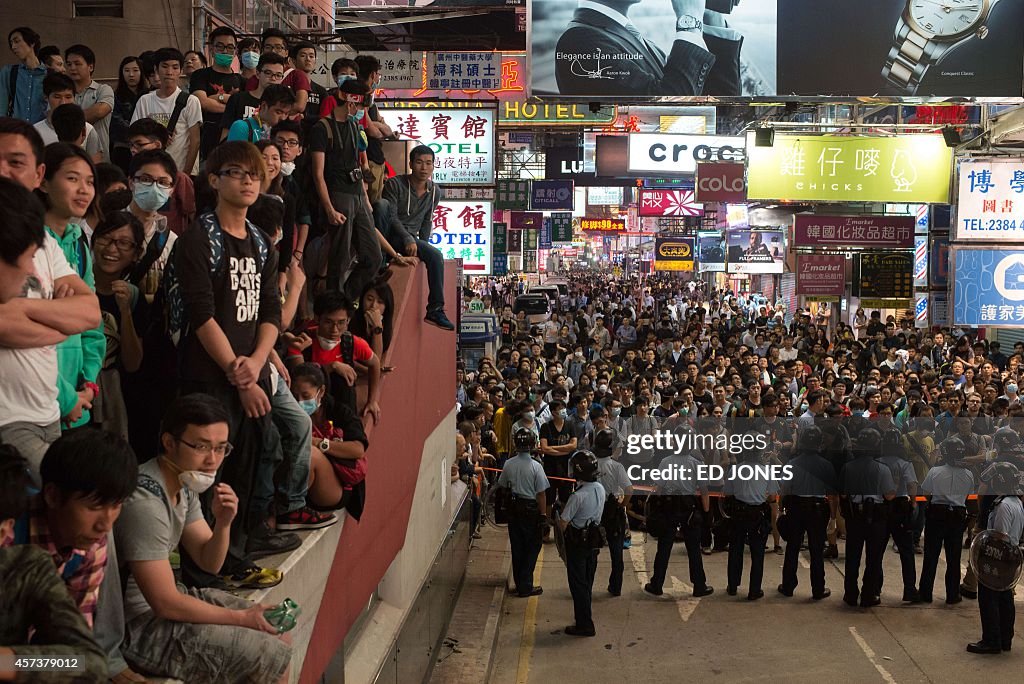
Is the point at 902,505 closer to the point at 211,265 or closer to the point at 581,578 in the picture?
the point at 581,578

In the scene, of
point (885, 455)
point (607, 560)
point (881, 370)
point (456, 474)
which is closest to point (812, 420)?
point (885, 455)

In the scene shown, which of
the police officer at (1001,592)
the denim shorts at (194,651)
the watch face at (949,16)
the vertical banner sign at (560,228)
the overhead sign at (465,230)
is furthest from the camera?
the vertical banner sign at (560,228)

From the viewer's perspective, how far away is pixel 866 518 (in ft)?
37.0

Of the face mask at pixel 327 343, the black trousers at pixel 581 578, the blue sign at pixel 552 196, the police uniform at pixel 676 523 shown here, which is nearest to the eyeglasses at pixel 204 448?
the face mask at pixel 327 343

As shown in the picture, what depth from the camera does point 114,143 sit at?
772cm

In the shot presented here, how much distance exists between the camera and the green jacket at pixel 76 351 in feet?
→ 12.5

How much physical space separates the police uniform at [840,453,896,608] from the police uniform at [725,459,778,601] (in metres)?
0.86

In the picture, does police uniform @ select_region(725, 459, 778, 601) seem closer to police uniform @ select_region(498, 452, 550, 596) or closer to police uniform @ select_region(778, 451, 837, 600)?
police uniform @ select_region(778, 451, 837, 600)

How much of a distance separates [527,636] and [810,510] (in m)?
3.32

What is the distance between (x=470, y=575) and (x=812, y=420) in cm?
442

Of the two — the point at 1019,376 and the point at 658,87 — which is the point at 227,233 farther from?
the point at 1019,376

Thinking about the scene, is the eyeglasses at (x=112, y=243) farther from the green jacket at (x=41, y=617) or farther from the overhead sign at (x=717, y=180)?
the overhead sign at (x=717, y=180)

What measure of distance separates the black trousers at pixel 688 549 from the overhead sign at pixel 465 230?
829 cm

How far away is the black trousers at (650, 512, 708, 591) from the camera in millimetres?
11789
